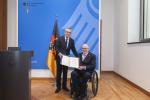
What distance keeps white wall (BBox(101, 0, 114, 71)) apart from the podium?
5.65m

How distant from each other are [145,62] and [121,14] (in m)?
2.56

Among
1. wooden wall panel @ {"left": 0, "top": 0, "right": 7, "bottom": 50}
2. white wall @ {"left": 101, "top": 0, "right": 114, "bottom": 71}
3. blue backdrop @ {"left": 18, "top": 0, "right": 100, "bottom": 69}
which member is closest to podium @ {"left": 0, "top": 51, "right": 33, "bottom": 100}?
blue backdrop @ {"left": 18, "top": 0, "right": 100, "bottom": 69}

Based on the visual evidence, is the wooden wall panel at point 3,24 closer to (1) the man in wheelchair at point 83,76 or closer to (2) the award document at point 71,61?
(2) the award document at point 71,61

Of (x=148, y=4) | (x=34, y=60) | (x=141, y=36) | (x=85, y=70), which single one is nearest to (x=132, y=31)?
(x=141, y=36)

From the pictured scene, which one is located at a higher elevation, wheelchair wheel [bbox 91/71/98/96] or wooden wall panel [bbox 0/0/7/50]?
wooden wall panel [bbox 0/0/7/50]

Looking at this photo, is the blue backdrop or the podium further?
the blue backdrop

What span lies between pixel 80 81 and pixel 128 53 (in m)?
2.19

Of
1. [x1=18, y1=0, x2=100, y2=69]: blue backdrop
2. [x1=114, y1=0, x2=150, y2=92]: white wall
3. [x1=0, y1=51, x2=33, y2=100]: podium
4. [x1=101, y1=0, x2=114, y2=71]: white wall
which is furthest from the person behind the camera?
[x1=101, y1=0, x2=114, y2=71]: white wall

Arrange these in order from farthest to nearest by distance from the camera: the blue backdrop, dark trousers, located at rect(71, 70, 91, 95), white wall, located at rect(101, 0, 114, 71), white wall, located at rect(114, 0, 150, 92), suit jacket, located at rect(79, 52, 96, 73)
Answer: white wall, located at rect(101, 0, 114, 71) < the blue backdrop < white wall, located at rect(114, 0, 150, 92) < suit jacket, located at rect(79, 52, 96, 73) < dark trousers, located at rect(71, 70, 91, 95)

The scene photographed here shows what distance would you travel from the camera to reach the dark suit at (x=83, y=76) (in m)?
4.78

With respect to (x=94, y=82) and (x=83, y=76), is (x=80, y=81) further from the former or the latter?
(x=94, y=82)

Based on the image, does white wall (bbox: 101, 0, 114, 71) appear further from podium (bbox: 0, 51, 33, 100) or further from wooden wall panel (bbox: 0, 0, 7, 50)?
podium (bbox: 0, 51, 33, 100)

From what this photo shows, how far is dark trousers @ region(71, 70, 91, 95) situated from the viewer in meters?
4.76

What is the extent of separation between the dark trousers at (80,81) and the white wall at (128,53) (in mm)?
1302
